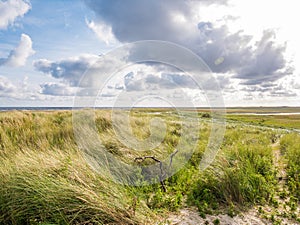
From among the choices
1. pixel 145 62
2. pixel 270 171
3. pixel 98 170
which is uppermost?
pixel 145 62

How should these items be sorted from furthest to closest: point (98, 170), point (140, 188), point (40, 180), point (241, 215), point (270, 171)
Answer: point (270, 171), point (140, 188), point (98, 170), point (241, 215), point (40, 180)

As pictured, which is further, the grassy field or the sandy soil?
the sandy soil

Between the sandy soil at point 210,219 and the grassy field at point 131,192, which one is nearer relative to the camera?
the grassy field at point 131,192

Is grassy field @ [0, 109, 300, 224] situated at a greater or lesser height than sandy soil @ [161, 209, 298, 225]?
greater

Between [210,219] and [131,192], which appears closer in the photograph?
[210,219]

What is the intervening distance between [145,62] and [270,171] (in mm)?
→ 4337

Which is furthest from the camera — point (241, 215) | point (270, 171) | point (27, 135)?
point (27, 135)

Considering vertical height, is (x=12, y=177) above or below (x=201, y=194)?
above

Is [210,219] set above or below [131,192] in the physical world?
below

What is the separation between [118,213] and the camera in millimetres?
3510

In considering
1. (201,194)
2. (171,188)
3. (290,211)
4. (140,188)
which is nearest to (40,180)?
(140,188)

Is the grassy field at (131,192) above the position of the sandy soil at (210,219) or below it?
above

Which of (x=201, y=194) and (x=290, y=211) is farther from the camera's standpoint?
(x=201, y=194)

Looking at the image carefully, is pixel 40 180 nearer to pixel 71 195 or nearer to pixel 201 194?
pixel 71 195
